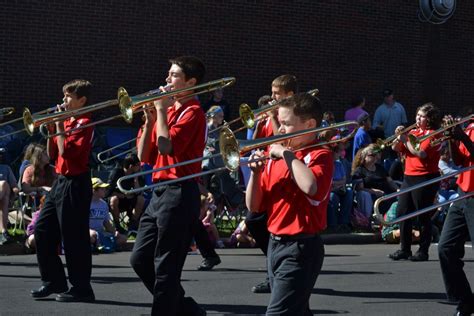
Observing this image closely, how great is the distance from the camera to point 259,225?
8461 millimetres

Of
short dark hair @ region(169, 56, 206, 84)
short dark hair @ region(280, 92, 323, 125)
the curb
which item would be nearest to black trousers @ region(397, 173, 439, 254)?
the curb

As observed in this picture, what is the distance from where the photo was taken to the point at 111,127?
16312 millimetres

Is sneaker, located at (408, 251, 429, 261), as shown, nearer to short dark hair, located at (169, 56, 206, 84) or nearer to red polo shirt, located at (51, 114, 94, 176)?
red polo shirt, located at (51, 114, 94, 176)

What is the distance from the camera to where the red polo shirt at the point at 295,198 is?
17.5 feet

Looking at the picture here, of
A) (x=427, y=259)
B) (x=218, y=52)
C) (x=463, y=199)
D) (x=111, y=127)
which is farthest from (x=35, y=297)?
(x=218, y=52)

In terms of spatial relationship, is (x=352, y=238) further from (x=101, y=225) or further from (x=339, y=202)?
(x=101, y=225)

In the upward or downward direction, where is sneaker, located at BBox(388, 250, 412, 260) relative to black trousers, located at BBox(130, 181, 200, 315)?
downward

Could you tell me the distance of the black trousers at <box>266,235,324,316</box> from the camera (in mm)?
5160

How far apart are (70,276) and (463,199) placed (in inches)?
121

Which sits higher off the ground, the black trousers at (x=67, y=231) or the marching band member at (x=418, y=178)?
the black trousers at (x=67, y=231)

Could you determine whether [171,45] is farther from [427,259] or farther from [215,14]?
[427,259]

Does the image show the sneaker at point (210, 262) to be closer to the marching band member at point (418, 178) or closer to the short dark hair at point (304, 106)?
the marching band member at point (418, 178)

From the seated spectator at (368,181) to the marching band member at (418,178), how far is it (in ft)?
10.0

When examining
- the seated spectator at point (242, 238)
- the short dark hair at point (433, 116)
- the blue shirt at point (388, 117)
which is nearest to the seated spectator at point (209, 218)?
the seated spectator at point (242, 238)
